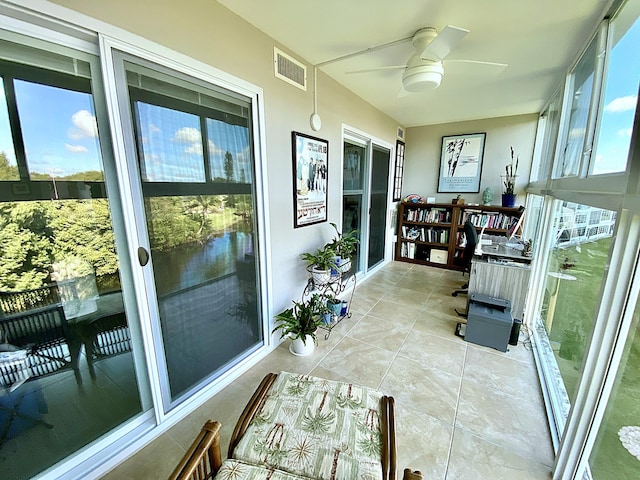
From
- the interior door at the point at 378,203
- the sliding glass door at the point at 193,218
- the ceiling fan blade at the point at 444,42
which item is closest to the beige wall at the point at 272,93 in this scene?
the sliding glass door at the point at 193,218

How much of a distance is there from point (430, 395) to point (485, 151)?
400cm

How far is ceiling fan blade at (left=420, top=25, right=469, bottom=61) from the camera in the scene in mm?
1410

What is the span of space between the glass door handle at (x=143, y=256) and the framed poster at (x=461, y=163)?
4628 millimetres

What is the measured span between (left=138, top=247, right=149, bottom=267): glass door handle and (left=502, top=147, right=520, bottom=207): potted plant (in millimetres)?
4635

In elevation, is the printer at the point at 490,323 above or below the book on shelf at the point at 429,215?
below

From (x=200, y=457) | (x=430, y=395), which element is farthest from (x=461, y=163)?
(x=200, y=457)

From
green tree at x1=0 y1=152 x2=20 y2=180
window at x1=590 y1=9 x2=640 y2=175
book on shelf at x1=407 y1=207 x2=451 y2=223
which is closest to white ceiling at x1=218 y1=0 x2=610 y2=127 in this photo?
window at x1=590 y1=9 x2=640 y2=175

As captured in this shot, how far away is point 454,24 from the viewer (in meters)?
1.74

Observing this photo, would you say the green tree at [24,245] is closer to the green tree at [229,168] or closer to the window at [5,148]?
the window at [5,148]

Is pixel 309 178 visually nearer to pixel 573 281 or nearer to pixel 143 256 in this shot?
pixel 143 256

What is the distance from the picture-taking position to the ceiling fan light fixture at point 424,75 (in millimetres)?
1881

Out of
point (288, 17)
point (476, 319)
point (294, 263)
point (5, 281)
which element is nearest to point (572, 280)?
point (476, 319)

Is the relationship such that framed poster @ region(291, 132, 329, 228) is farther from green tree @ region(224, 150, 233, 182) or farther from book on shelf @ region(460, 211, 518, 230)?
book on shelf @ region(460, 211, 518, 230)

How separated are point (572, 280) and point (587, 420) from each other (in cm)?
112
